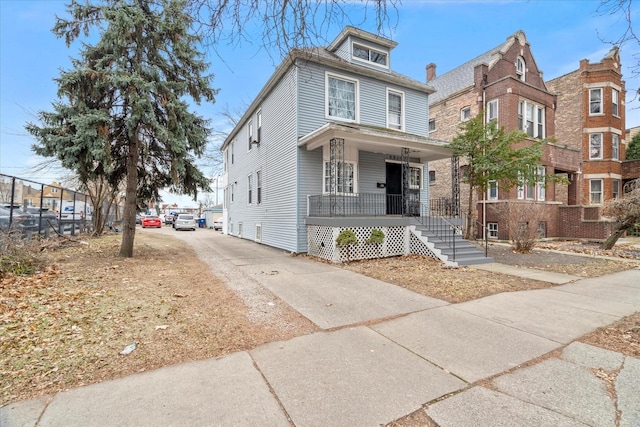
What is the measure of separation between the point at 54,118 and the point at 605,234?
24.2 meters

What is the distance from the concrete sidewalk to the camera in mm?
2332

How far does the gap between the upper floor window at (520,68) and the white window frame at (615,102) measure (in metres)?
6.49

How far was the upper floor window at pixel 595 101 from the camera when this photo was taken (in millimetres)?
18859

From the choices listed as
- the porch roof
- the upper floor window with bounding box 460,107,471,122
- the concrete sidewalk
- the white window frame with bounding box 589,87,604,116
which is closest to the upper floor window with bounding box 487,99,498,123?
the upper floor window with bounding box 460,107,471,122

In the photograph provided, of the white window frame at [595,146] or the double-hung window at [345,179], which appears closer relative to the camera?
the double-hung window at [345,179]

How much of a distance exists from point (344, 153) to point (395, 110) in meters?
4.05

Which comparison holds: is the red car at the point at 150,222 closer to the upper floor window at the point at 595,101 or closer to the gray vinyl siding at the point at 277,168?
the gray vinyl siding at the point at 277,168

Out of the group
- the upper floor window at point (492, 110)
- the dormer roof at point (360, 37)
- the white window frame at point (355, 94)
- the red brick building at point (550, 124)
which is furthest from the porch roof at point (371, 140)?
the upper floor window at point (492, 110)

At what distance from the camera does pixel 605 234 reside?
1617cm

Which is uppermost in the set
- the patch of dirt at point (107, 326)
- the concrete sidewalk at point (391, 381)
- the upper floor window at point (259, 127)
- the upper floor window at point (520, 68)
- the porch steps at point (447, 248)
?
the upper floor window at point (520, 68)

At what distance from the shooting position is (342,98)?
1190 centimetres

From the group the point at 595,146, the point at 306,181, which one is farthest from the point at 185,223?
the point at 595,146

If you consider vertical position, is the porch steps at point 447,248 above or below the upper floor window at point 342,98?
below

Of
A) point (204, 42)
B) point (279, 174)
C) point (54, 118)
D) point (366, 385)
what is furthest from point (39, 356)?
point (279, 174)
